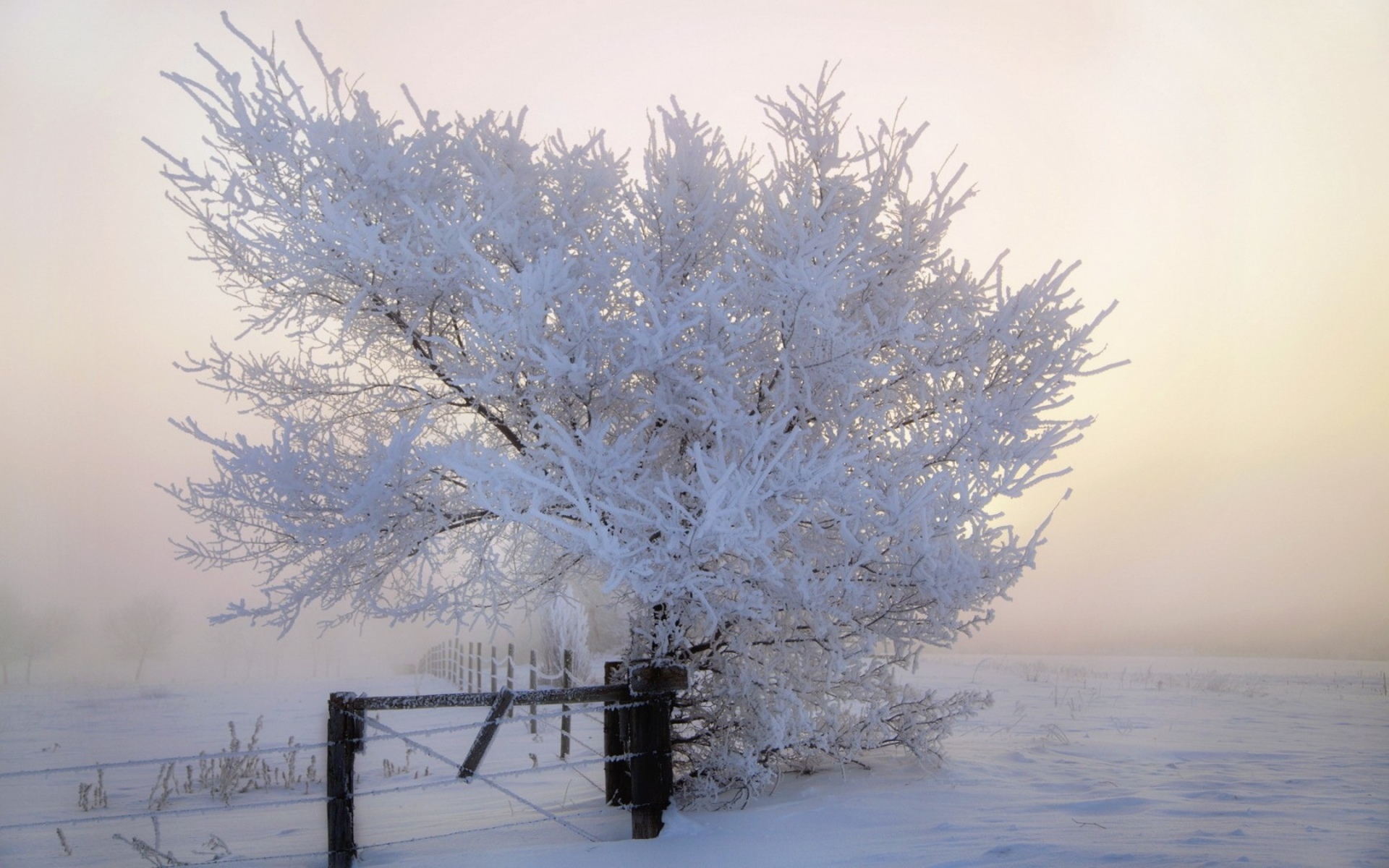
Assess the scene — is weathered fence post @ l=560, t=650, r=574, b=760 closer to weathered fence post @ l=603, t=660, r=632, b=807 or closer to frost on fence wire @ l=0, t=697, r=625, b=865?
frost on fence wire @ l=0, t=697, r=625, b=865

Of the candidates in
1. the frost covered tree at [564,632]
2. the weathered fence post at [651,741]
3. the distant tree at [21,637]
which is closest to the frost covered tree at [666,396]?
the weathered fence post at [651,741]

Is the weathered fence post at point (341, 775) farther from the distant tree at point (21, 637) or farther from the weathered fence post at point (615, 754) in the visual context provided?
the distant tree at point (21, 637)

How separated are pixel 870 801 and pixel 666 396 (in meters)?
3.28

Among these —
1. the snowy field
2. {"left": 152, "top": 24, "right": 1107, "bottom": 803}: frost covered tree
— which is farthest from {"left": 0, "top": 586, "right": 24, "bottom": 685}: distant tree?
{"left": 152, "top": 24, "right": 1107, "bottom": 803}: frost covered tree

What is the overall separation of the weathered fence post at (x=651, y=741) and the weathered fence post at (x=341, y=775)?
1.78 meters

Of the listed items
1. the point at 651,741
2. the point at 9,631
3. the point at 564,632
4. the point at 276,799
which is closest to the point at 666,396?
the point at 651,741

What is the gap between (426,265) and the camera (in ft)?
16.8

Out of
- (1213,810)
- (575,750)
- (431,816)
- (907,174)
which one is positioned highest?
(907,174)

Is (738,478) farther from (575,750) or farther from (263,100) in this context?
(575,750)

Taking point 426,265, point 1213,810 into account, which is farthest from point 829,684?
point 426,265

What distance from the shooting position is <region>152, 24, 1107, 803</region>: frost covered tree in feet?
16.1

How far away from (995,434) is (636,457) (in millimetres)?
2581

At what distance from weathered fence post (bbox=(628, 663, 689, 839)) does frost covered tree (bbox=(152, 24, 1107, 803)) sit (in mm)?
261

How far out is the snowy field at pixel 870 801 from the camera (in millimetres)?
4695
